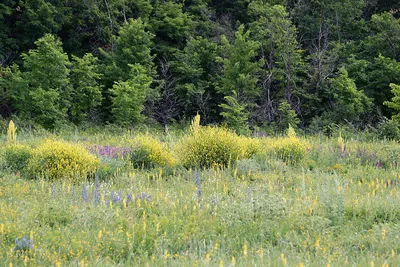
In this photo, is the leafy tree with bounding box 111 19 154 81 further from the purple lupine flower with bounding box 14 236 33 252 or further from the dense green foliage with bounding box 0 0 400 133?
the purple lupine flower with bounding box 14 236 33 252

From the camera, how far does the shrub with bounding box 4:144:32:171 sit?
9.97 m

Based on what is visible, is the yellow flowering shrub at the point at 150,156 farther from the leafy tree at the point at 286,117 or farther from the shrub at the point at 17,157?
the leafy tree at the point at 286,117

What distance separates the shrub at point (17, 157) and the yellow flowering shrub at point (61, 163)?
11.9 inches

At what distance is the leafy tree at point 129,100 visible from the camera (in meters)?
23.1

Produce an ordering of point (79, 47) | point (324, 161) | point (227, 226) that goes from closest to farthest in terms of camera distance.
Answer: point (227, 226), point (324, 161), point (79, 47)

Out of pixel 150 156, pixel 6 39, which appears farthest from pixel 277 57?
pixel 150 156

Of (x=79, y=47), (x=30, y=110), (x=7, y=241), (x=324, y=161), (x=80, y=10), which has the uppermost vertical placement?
(x=80, y=10)

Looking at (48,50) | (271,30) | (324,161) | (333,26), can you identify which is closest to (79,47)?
(48,50)

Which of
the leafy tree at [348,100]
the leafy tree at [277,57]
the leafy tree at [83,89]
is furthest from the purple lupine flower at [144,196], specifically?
the leafy tree at [277,57]

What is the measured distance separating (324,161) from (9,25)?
23.7m

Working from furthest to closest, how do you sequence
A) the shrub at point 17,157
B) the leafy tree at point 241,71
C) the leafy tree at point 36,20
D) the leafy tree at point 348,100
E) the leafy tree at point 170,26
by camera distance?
the leafy tree at point 170,26 → the leafy tree at point 36,20 → the leafy tree at point 241,71 → the leafy tree at point 348,100 → the shrub at point 17,157

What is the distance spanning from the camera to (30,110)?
22.5 meters

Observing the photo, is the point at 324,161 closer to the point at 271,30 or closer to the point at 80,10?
the point at 271,30

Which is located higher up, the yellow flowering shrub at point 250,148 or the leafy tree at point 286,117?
the leafy tree at point 286,117
